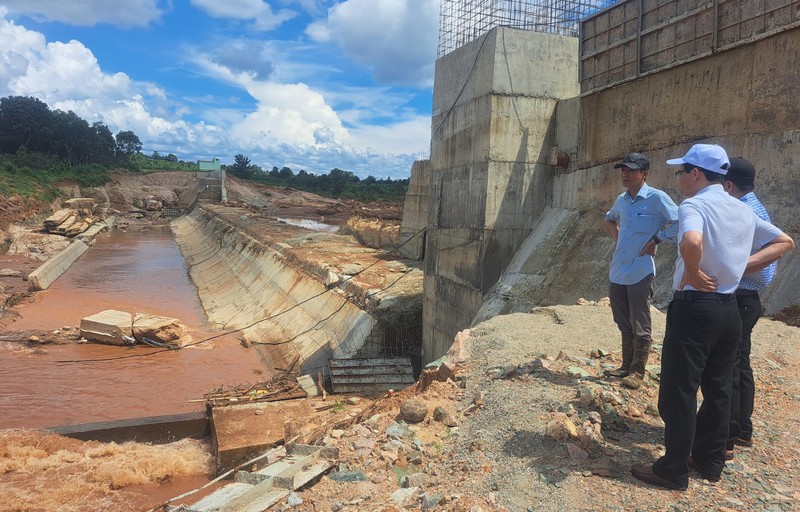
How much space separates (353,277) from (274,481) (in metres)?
12.0

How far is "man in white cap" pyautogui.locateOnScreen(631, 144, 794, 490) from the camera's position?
287 cm

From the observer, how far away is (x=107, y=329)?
14.9 m

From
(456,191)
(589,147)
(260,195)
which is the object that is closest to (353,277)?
(456,191)

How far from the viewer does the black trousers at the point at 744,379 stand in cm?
328

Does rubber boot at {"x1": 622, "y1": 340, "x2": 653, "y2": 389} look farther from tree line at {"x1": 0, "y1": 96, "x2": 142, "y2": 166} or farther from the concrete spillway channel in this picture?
tree line at {"x1": 0, "y1": 96, "x2": 142, "y2": 166}

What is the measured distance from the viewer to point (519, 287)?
9086mm

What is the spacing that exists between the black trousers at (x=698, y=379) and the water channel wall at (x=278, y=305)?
9.50m

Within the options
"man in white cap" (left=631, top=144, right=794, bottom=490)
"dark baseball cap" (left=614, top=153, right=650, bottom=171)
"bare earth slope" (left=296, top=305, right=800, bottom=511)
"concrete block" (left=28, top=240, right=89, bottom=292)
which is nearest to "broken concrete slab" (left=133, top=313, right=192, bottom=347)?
"concrete block" (left=28, top=240, right=89, bottom=292)

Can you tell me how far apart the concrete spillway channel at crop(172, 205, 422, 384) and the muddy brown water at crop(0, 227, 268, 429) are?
3.10 ft

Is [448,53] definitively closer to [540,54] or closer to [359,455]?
[540,54]

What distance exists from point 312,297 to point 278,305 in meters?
2.01

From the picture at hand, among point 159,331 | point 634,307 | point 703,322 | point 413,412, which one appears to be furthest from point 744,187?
point 159,331

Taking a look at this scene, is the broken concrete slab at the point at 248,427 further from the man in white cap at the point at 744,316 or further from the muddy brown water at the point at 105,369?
the man in white cap at the point at 744,316

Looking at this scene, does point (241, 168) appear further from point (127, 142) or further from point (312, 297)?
point (312, 297)
